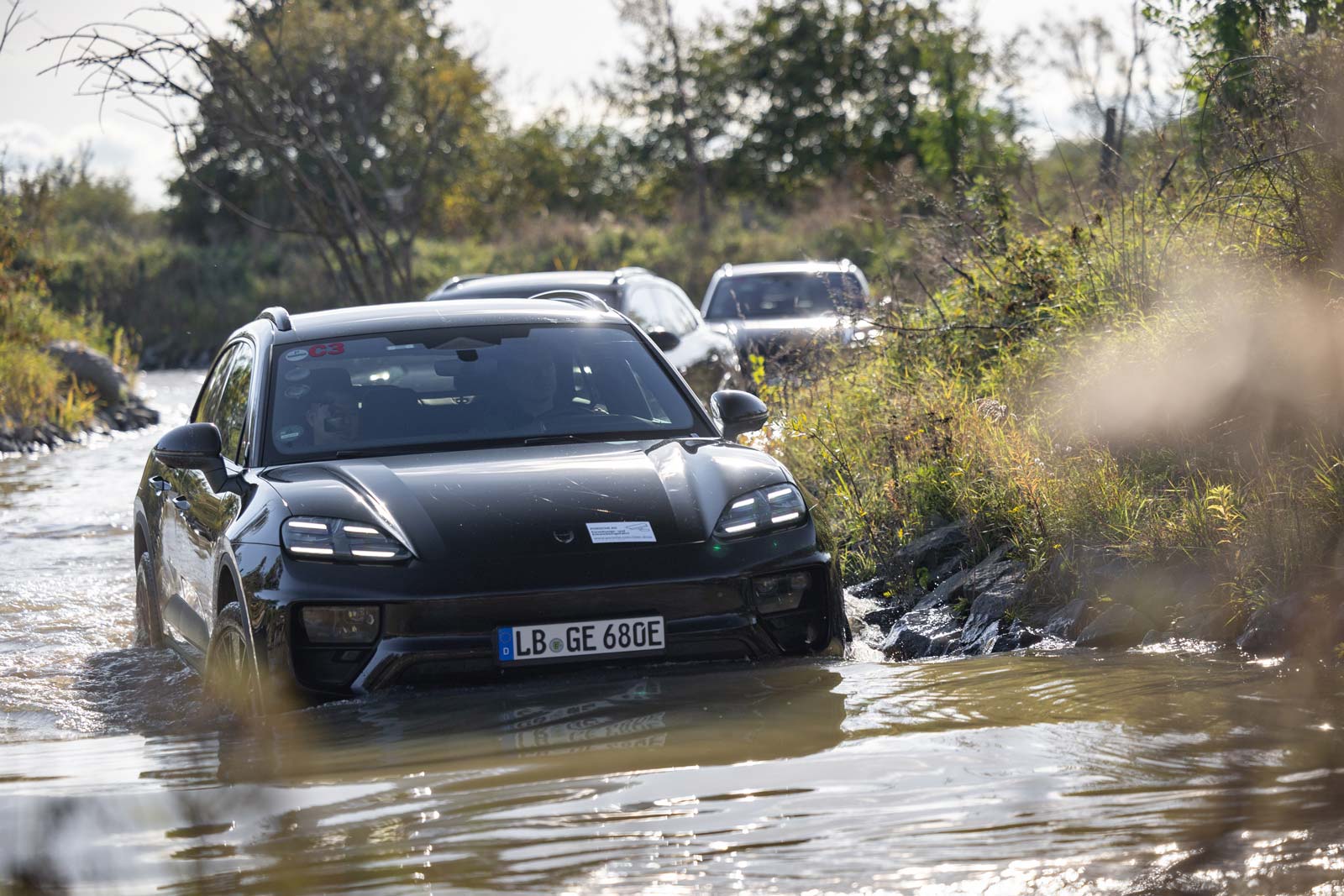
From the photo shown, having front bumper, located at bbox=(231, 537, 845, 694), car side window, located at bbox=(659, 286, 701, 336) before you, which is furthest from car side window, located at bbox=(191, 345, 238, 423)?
car side window, located at bbox=(659, 286, 701, 336)

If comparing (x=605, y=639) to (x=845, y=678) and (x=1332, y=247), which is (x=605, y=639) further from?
(x=1332, y=247)

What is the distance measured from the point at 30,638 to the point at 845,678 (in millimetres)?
4682

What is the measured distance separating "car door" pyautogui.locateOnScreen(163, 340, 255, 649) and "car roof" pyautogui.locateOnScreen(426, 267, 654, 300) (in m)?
5.82

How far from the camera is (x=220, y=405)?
6969mm

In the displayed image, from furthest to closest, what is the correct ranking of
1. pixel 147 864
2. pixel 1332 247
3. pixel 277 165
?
pixel 277 165
pixel 1332 247
pixel 147 864

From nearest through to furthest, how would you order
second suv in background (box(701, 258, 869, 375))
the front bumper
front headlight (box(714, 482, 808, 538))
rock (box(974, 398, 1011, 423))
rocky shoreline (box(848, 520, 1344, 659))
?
the front bumper < front headlight (box(714, 482, 808, 538)) < rocky shoreline (box(848, 520, 1344, 659)) < rock (box(974, 398, 1011, 423)) < second suv in background (box(701, 258, 869, 375))

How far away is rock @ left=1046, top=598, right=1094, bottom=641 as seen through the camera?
6312 mm

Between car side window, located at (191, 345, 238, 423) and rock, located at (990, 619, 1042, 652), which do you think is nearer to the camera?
rock, located at (990, 619, 1042, 652)

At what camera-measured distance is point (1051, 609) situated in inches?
261

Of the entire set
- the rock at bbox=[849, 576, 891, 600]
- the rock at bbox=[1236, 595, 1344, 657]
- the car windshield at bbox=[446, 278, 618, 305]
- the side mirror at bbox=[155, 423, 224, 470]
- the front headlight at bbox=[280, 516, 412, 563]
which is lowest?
the rock at bbox=[849, 576, 891, 600]

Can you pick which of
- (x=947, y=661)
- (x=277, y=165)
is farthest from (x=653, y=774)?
(x=277, y=165)

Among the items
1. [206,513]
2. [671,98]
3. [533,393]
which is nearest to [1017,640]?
[533,393]

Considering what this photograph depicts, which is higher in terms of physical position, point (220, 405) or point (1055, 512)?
point (220, 405)

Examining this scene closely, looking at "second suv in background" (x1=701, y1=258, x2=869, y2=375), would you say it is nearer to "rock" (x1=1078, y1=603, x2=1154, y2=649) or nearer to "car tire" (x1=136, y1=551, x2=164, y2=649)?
"car tire" (x1=136, y1=551, x2=164, y2=649)
